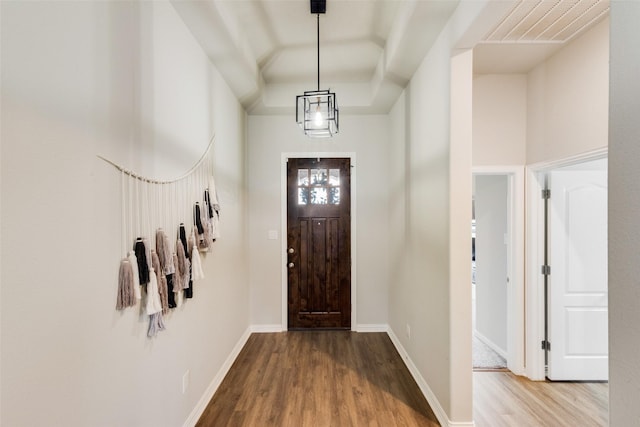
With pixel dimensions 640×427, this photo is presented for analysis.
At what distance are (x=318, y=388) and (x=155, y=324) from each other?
1554mm

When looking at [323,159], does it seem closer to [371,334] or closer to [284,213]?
[284,213]

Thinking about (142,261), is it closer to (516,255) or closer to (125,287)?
(125,287)

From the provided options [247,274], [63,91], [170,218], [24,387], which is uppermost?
[63,91]

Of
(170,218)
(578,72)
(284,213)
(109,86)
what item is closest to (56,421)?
(170,218)

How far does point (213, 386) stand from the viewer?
7.91ft

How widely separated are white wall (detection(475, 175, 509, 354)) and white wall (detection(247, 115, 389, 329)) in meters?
1.08

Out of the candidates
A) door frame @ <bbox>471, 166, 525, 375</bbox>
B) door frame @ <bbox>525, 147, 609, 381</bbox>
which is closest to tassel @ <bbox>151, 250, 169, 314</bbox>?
door frame @ <bbox>471, 166, 525, 375</bbox>

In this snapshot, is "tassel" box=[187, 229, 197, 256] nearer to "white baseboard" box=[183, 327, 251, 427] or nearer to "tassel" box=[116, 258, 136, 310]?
"tassel" box=[116, 258, 136, 310]

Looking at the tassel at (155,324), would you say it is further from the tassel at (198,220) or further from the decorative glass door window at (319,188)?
the decorative glass door window at (319,188)

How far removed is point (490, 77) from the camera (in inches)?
111

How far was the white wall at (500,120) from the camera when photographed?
9.12 ft

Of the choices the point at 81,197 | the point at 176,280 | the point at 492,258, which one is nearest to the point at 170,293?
the point at 176,280

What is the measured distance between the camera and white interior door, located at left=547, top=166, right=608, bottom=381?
8.62 feet

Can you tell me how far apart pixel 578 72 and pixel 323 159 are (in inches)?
98.6
